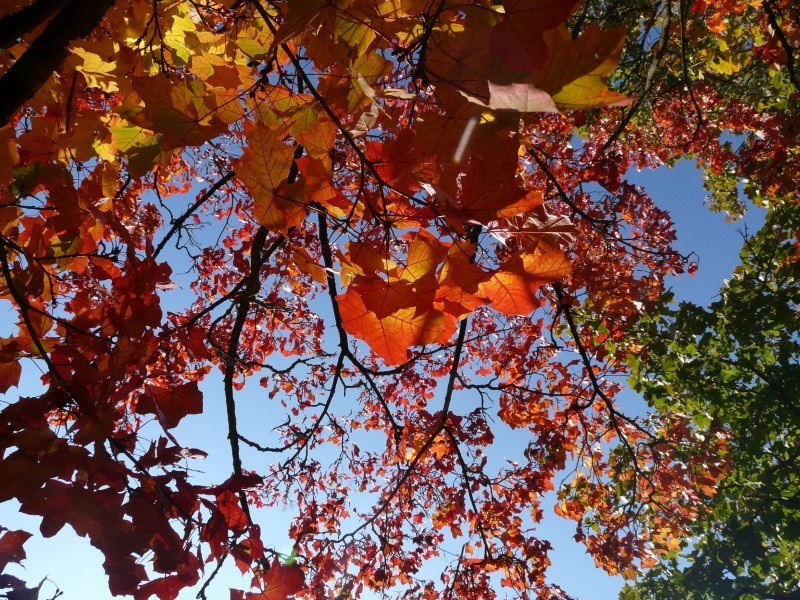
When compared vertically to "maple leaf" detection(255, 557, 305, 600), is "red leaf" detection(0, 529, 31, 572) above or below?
below

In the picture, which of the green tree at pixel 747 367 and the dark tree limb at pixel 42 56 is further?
the green tree at pixel 747 367

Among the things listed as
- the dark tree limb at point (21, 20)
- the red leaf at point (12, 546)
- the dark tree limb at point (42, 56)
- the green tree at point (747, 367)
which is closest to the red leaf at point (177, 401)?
the red leaf at point (12, 546)

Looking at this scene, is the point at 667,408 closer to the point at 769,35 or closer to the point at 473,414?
the point at 473,414

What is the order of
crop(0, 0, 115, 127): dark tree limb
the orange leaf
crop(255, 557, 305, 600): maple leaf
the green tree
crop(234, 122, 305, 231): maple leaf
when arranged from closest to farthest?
crop(234, 122, 305, 231): maple leaf < the orange leaf < crop(0, 0, 115, 127): dark tree limb < crop(255, 557, 305, 600): maple leaf < the green tree

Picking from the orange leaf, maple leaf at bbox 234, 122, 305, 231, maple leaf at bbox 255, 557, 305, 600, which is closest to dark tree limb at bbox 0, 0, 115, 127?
maple leaf at bbox 234, 122, 305, 231

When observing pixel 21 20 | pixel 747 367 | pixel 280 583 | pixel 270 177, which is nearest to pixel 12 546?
pixel 280 583

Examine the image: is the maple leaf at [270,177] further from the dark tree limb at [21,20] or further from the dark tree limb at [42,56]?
the dark tree limb at [21,20]

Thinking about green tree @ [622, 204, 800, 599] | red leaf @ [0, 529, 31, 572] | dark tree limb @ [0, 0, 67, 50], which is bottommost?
red leaf @ [0, 529, 31, 572]

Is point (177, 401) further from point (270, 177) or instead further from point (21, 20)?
point (21, 20)

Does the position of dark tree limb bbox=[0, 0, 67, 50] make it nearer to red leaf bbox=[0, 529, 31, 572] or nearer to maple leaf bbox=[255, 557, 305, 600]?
red leaf bbox=[0, 529, 31, 572]

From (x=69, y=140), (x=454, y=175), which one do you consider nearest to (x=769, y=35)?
(x=454, y=175)

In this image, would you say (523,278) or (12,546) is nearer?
(523,278)

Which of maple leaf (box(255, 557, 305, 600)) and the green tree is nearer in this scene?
maple leaf (box(255, 557, 305, 600))

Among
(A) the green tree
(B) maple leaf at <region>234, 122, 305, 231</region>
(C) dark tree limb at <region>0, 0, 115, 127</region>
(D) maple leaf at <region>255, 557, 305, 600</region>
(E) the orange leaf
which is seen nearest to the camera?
(B) maple leaf at <region>234, 122, 305, 231</region>
